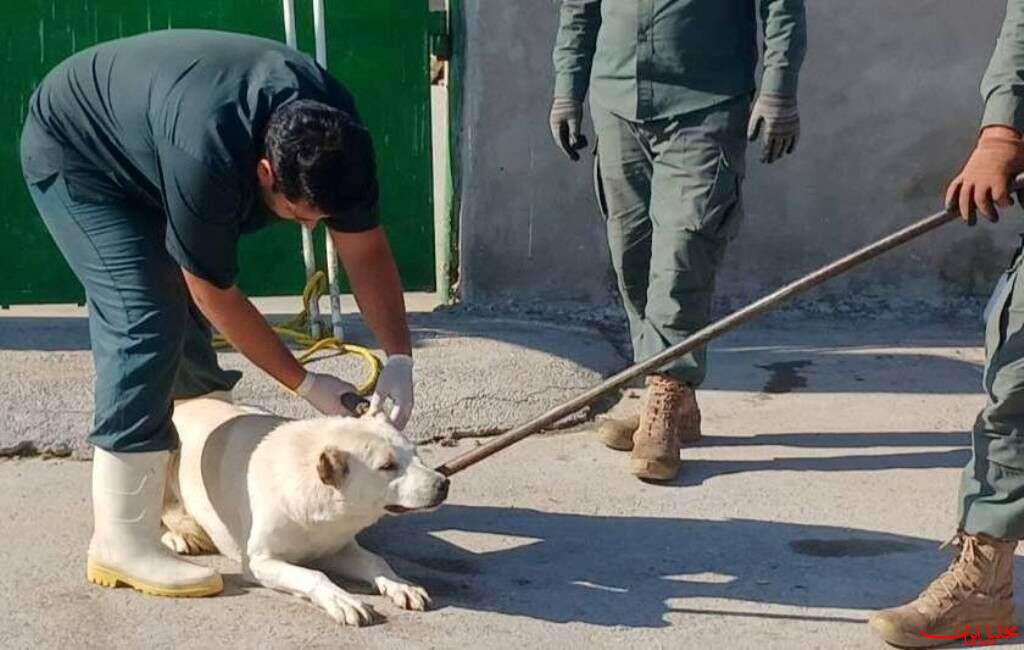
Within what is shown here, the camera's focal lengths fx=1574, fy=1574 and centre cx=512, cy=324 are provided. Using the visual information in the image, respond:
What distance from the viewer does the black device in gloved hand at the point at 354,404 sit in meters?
4.14

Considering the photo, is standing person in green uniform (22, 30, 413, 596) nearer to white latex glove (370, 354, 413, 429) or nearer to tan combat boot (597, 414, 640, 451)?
white latex glove (370, 354, 413, 429)

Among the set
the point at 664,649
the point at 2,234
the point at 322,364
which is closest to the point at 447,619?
the point at 664,649

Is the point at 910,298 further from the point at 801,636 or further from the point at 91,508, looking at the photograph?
the point at 91,508

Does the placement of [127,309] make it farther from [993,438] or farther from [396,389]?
[993,438]

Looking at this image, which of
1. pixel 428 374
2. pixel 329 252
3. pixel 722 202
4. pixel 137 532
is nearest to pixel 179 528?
pixel 137 532

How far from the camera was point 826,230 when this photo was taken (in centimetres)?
685

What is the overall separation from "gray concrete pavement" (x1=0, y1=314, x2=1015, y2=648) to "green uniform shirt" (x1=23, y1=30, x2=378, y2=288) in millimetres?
995

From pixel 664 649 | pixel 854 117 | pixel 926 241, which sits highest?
pixel 854 117

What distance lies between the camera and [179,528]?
442 cm

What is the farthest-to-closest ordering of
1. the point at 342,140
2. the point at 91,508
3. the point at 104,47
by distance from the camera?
the point at 91,508 → the point at 104,47 → the point at 342,140

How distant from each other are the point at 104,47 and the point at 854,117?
3.67 meters

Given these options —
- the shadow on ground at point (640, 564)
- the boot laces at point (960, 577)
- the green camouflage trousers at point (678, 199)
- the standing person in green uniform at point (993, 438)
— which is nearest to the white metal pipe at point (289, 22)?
the green camouflage trousers at point (678, 199)

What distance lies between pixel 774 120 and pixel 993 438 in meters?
1.55

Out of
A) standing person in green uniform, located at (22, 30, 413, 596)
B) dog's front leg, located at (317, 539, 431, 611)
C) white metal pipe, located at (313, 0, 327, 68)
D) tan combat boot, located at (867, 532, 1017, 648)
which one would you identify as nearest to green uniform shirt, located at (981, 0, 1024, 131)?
tan combat boot, located at (867, 532, 1017, 648)
